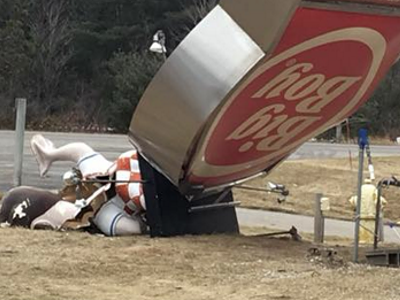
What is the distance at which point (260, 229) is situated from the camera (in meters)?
14.7

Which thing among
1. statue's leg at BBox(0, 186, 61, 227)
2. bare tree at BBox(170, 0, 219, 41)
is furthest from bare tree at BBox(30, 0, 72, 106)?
statue's leg at BBox(0, 186, 61, 227)

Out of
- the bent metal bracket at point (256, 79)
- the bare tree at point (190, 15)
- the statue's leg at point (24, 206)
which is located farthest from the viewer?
the bare tree at point (190, 15)

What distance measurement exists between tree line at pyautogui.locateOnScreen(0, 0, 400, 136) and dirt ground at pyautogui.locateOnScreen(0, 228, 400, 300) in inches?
1821

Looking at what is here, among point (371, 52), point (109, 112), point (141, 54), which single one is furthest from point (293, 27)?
point (141, 54)

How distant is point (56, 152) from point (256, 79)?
17.7ft

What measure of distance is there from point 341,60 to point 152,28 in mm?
54495

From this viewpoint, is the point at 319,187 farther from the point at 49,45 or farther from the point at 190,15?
the point at 49,45

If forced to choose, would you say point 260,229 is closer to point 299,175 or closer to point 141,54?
point 299,175

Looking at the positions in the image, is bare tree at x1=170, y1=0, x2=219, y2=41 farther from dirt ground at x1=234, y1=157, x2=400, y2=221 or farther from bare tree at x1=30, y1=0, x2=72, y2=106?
dirt ground at x1=234, y1=157, x2=400, y2=221

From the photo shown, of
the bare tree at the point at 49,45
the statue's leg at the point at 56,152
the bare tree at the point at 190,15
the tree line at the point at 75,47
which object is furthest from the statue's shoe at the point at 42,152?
the bare tree at the point at 49,45

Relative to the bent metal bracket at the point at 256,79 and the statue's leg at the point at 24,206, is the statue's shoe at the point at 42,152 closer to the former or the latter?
the statue's leg at the point at 24,206

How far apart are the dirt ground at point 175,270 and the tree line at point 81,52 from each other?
46.3 m

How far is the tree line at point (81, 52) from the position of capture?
5841cm

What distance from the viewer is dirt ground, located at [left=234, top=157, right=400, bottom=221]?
720 inches
